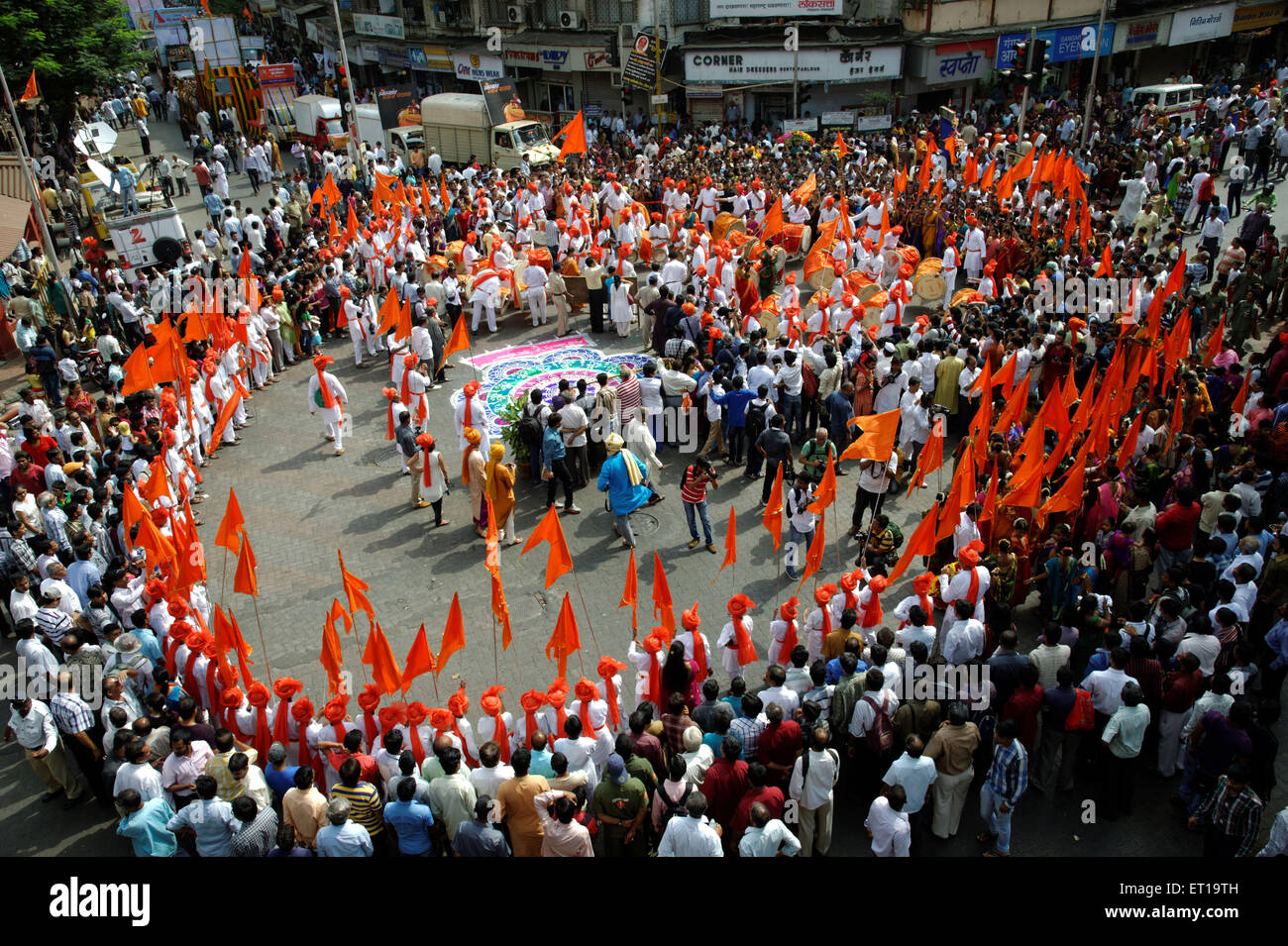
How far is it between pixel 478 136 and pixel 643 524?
68.2ft

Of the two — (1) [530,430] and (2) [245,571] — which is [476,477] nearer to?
(1) [530,430]

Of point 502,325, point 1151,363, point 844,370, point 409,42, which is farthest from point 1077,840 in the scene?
point 409,42

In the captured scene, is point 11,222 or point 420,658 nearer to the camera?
point 420,658

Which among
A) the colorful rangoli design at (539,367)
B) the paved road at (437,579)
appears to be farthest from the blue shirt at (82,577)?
the colorful rangoli design at (539,367)

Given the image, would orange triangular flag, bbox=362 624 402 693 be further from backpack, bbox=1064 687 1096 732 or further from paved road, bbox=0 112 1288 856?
backpack, bbox=1064 687 1096 732

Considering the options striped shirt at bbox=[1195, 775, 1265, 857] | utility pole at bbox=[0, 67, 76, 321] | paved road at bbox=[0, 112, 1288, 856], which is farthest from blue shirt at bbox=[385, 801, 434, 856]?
utility pole at bbox=[0, 67, 76, 321]

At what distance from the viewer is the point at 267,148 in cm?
3106

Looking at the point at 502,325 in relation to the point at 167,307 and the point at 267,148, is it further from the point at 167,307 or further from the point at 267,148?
the point at 267,148

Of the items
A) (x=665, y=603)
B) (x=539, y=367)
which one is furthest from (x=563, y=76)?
(x=665, y=603)

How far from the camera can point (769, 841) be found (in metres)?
5.98

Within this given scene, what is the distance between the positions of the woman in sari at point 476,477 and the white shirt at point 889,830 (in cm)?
628

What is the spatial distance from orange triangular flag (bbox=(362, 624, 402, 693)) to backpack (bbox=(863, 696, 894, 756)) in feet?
12.3

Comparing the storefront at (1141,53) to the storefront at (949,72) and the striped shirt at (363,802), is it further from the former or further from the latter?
the striped shirt at (363,802)

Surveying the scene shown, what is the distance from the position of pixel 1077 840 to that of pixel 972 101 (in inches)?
1182
